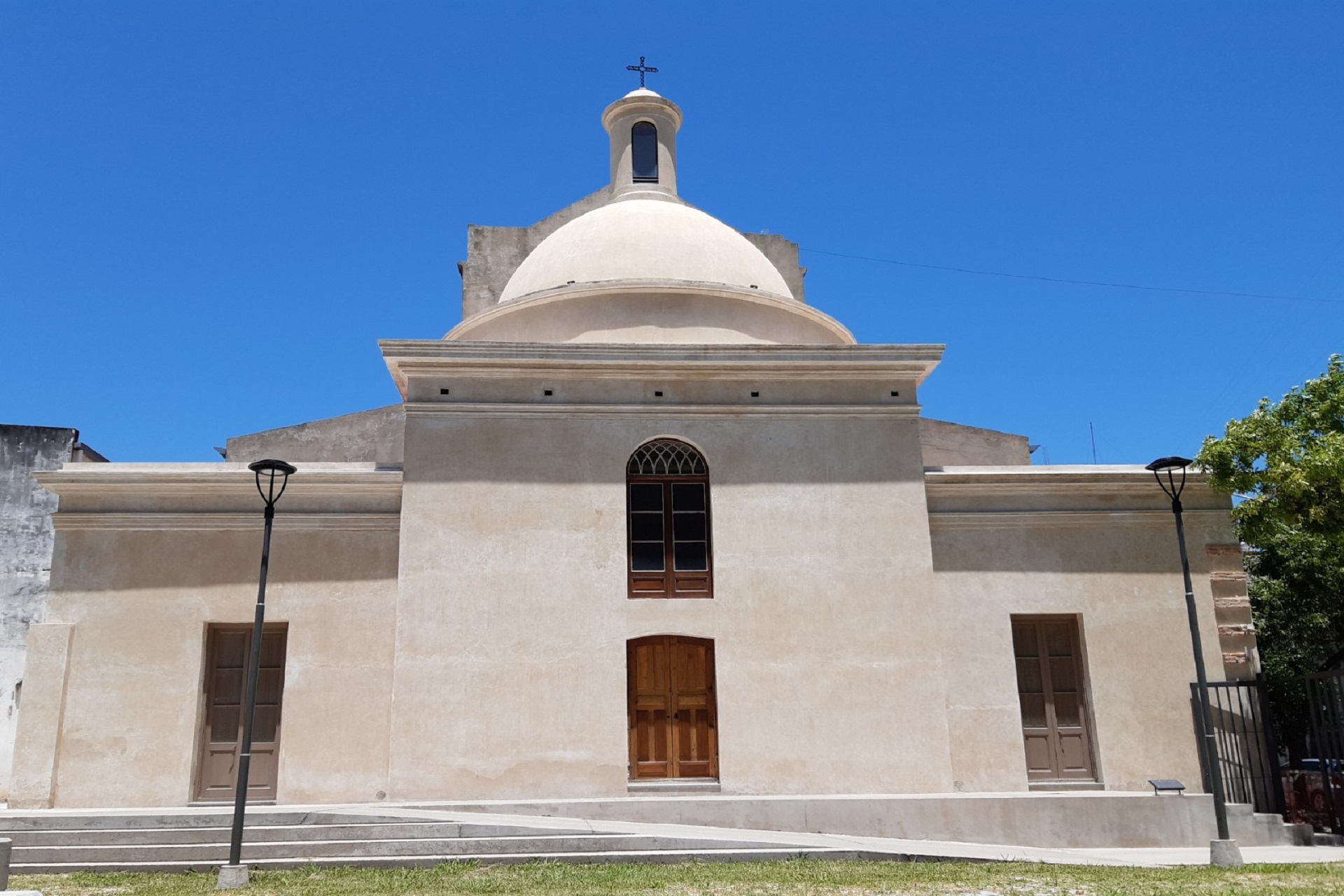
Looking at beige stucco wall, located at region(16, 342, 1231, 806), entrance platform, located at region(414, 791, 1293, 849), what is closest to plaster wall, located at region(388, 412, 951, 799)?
beige stucco wall, located at region(16, 342, 1231, 806)

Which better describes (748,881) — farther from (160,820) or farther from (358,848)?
(160,820)

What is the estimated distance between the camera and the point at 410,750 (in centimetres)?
1370

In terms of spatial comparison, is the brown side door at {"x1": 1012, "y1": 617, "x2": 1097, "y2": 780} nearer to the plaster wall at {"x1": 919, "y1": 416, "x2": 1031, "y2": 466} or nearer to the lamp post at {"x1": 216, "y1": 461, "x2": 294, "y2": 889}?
the plaster wall at {"x1": 919, "y1": 416, "x2": 1031, "y2": 466}

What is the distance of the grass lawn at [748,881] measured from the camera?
30.3ft

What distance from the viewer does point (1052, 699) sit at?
15.1 meters

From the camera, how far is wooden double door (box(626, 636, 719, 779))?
1415cm

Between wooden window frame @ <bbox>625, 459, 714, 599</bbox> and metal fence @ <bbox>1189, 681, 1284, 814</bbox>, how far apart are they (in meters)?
6.67

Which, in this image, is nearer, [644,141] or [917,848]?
[917,848]

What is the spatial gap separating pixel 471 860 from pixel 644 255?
981 cm

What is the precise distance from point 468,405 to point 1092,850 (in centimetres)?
939

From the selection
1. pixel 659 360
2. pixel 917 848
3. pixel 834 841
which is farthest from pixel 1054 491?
pixel 834 841

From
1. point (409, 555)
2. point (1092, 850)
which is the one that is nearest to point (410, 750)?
point (409, 555)

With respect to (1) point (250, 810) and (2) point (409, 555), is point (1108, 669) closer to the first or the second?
(2) point (409, 555)

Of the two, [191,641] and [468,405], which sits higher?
[468,405]
